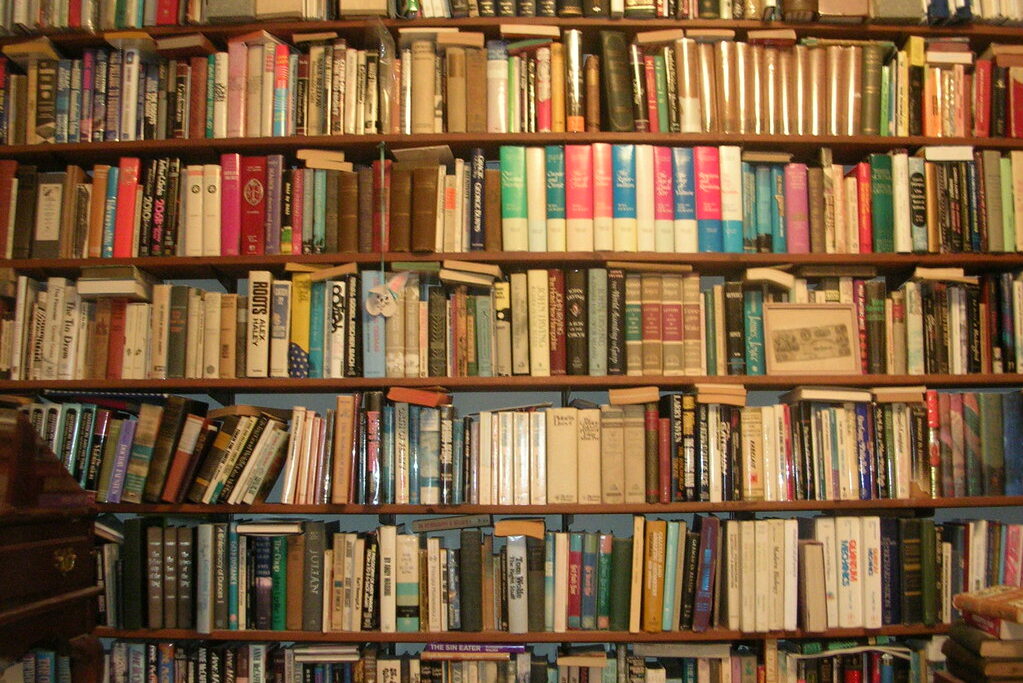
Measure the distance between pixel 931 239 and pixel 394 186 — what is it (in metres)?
1.54

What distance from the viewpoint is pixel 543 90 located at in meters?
2.42

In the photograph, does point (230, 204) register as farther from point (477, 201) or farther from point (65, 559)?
point (65, 559)

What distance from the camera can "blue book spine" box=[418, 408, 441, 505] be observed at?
7.43ft

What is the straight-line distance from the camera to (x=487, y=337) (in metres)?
2.33

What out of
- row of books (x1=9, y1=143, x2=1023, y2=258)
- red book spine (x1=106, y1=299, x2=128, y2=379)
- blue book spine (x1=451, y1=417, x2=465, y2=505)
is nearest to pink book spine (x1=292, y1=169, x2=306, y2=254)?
row of books (x1=9, y1=143, x2=1023, y2=258)

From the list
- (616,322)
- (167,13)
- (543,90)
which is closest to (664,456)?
(616,322)

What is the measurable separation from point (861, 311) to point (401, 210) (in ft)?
4.38

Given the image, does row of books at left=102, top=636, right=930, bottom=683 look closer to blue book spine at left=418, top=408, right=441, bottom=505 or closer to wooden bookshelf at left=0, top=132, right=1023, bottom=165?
blue book spine at left=418, top=408, right=441, bottom=505

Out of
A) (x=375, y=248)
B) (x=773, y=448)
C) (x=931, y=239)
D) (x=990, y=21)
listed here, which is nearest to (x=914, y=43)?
(x=990, y=21)

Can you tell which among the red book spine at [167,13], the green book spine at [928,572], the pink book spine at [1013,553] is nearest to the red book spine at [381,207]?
the red book spine at [167,13]

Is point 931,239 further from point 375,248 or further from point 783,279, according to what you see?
point 375,248

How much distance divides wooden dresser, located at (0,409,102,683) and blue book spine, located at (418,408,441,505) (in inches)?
32.4

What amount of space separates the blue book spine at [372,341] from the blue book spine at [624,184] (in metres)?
0.69

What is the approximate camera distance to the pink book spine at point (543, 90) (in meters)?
2.41
